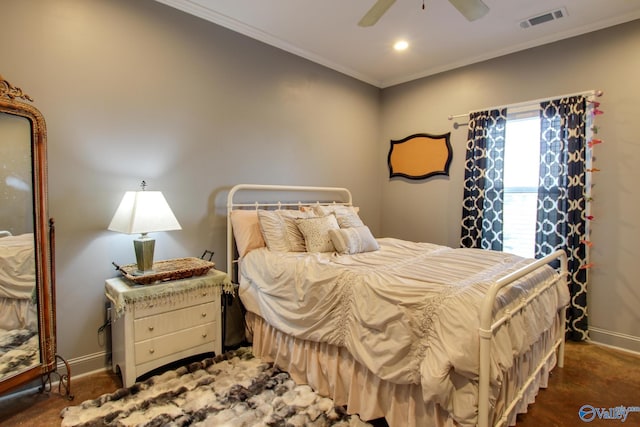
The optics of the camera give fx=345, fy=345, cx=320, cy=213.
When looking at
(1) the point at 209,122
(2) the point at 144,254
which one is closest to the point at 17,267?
(2) the point at 144,254

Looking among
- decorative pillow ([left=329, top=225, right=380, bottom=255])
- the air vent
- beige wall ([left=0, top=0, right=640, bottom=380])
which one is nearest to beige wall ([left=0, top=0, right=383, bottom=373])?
beige wall ([left=0, top=0, right=640, bottom=380])

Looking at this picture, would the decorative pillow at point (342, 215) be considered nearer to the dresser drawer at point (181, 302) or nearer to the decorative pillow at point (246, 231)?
the decorative pillow at point (246, 231)

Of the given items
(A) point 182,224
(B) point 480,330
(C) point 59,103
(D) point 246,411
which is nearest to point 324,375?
(D) point 246,411

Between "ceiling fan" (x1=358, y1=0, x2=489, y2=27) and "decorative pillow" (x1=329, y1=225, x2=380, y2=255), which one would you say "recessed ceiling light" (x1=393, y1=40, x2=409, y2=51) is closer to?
"ceiling fan" (x1=358, y1=0, x2=489, y2=27)

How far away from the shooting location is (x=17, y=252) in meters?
1.90

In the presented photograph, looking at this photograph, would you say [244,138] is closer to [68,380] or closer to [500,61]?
[68,380]

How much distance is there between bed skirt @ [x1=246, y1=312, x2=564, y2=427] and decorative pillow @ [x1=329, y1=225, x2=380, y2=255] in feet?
2.51

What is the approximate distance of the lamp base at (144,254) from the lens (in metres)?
2.24

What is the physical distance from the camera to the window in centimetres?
330

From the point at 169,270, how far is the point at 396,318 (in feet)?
5.09

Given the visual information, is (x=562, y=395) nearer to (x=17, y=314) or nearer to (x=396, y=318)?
(x=396, y=318)

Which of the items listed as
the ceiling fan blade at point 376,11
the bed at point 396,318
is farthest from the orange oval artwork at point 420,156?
the ceiling fan blade at point 376,11

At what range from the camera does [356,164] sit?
4.27 metres

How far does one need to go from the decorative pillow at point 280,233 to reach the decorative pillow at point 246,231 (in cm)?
6
